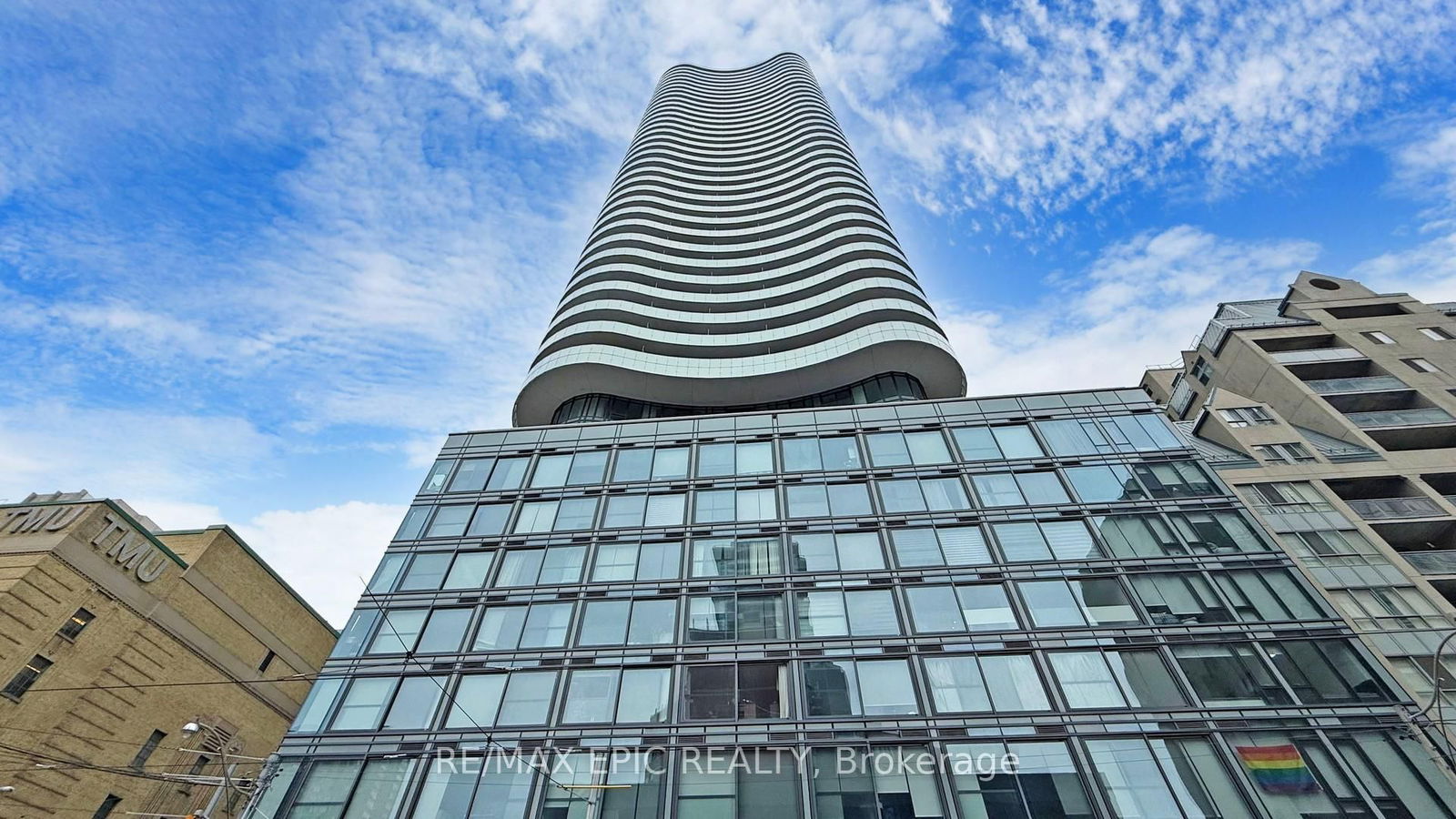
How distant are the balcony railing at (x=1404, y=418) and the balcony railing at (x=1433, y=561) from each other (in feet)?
29.9

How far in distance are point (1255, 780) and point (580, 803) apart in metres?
16.6

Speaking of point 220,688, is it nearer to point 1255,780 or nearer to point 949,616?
point 949,616

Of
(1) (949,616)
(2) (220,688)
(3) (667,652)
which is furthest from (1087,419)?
(2) (220,688)

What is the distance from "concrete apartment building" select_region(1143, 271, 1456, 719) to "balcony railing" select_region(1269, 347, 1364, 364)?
0.29ft

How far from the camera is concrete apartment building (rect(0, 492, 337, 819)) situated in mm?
23186

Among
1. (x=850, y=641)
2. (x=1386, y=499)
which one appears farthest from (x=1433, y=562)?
(x=850, y=641)

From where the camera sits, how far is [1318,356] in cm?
4084

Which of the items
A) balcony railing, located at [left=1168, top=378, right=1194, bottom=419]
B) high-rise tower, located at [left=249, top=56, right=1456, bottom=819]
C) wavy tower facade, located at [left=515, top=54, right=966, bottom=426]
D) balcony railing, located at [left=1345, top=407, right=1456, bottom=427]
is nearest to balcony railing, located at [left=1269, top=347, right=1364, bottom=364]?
balcony railing, located at [left=1345, top=407, right=1456, bottom=427]

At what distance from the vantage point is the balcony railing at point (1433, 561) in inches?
1097

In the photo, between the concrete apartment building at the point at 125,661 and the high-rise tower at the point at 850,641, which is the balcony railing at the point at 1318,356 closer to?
the high-rise tower at the point at 850,641

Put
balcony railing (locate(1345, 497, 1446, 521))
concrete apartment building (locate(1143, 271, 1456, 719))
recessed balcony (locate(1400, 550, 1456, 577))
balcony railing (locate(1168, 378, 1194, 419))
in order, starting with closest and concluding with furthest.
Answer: concrete apartment building (locate(1143, 271, 1456, 719)), recessed balcony (locate(1400, 550, 1456, 577)), balcony railing (locate(1345, 497, 1446, 521)), balcony railing (locate(1168, 378, 1194, 419))

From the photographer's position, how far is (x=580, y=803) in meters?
17.8

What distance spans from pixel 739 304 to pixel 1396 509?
3560 centimetres

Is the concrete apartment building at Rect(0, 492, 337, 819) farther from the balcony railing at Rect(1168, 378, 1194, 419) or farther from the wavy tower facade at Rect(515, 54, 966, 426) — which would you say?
the balcony railing at Rect(1168, 378, 1194, 419)
